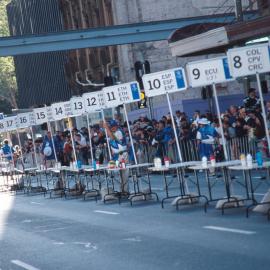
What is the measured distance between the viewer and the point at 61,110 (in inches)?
1216

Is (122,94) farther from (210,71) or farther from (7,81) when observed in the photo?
(7,81)

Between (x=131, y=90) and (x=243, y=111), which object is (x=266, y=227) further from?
(x=243, y=111)

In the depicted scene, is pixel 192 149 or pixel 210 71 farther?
pixel 192 149

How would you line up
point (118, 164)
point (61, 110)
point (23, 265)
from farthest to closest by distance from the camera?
point (61, 110), point (118, 164), point (23, 265)

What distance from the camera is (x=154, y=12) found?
183ft

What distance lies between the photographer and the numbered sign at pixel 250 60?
17.8m

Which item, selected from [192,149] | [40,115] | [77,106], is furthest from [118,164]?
[40,115]

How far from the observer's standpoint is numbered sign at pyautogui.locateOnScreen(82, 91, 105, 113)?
2759 centimetres

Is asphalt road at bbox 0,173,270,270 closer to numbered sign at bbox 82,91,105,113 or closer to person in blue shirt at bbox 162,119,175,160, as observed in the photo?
numbered sign at bbox 82,91,105,113

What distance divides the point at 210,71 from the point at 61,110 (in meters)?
11.5

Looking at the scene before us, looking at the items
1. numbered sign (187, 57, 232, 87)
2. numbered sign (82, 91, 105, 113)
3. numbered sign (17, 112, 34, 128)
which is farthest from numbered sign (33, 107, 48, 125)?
numbered sign (187, 57, 232, 87)

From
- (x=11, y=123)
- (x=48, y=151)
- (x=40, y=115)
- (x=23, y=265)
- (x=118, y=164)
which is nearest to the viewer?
(x=23, y=265)

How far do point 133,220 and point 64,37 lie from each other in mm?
17776

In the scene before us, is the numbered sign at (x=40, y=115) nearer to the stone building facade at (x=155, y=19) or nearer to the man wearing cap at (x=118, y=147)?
the man wearing cap at (x=118, y=147)
